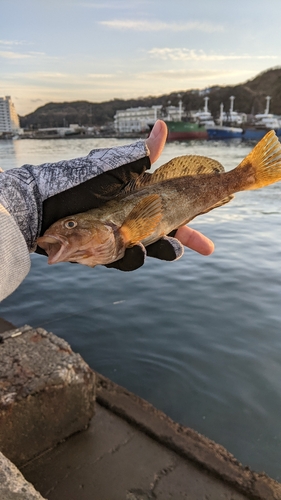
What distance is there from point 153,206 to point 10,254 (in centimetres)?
140

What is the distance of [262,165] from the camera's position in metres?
4.45

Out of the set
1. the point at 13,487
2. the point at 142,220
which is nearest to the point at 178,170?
the point at 142,220

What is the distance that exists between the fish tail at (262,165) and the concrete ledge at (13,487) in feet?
11.9

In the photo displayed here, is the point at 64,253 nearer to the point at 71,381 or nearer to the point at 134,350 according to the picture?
the point at 71,381

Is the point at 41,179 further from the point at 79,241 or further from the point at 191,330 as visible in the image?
the point at 191,330

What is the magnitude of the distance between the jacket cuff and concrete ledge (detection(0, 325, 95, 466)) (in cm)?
224

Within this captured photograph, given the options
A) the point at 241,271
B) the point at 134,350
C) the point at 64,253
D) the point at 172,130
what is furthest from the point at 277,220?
the point at 172,130

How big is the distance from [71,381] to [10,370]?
815mm

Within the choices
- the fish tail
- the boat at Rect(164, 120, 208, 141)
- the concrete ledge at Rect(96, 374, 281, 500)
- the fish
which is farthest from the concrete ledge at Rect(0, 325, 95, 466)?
the boat at Rect(164, 120, 208, 141)

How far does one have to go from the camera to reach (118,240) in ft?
12.3

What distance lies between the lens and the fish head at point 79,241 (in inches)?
140

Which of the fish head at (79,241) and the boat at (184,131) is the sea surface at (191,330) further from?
the boat at (184,131)

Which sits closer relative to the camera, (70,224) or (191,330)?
(70,224)

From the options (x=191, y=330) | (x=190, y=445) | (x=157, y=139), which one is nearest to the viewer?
(x=157, y=139)
